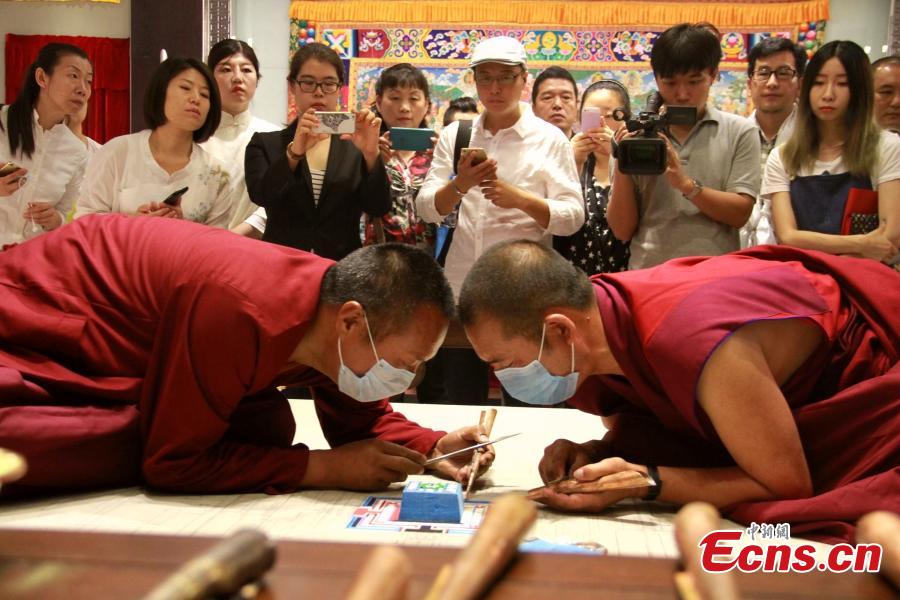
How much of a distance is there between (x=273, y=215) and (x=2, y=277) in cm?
117

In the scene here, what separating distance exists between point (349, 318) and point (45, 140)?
2.68 metres

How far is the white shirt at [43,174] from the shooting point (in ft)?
13.7

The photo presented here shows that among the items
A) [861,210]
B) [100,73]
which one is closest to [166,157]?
[861,210]

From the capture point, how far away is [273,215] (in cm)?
342

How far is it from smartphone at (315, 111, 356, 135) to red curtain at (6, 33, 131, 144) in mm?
4002

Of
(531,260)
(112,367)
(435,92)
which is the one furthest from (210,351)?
(435,92)

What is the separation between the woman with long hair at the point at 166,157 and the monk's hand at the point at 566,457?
176 centimetres

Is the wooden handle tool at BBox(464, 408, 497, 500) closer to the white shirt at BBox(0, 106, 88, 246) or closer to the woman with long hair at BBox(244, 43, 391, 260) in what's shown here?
the woman with long hair at BBox(244, 43, 391, 260)

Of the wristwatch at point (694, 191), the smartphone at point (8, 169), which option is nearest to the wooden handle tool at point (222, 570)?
the wristwatch at point (694, 191)

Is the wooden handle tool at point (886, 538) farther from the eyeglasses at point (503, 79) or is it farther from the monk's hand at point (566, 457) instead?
the eyeglasses at point (503, 79)

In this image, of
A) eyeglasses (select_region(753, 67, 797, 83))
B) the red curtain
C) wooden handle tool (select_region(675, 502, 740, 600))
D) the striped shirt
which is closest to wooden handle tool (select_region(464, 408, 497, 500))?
the striped shirt

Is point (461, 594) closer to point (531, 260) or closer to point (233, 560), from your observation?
point (233, 560)

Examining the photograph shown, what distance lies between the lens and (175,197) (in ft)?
11.2

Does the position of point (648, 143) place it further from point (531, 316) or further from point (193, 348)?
point (193, 348)
